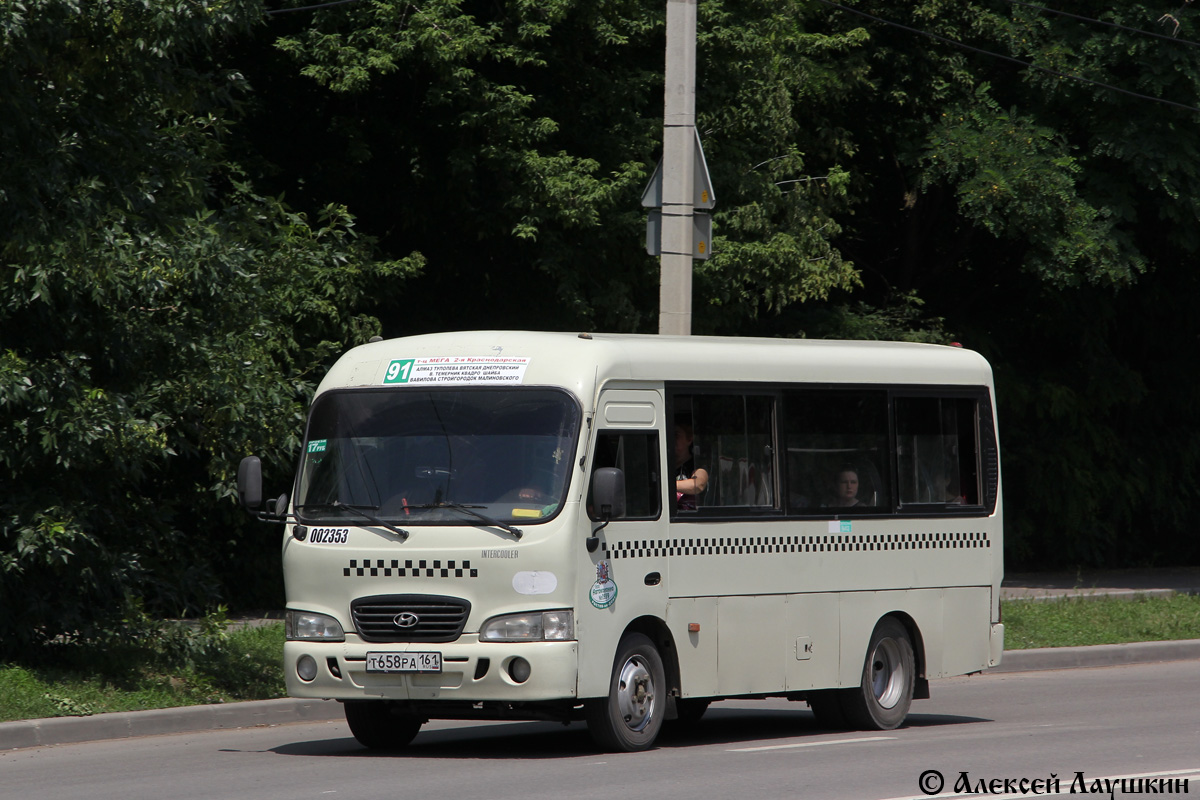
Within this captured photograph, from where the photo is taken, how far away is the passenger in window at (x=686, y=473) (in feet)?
36.2

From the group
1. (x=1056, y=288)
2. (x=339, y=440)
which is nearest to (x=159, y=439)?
(x=339, y=440)

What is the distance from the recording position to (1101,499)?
91.6 ft

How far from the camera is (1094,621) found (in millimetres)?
19625

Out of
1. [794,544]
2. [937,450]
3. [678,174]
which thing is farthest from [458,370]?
[678,174]

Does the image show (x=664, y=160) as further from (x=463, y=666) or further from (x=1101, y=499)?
(x=1101, y=499)

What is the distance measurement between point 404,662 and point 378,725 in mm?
1147

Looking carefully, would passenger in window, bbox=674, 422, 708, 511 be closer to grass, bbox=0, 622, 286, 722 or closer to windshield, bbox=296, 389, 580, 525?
windshield, bbox=296, 389, 580, 525

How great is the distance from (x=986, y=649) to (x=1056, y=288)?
11943mm

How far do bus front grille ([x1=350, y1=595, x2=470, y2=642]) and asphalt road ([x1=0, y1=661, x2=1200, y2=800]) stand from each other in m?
0.77

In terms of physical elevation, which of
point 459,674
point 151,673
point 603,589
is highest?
point 603,589

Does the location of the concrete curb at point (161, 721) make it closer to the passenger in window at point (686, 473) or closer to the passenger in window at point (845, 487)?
the passenger in window at point (686, 473)

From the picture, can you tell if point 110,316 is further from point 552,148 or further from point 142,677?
point 552,148

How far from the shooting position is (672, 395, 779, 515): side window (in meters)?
11.1

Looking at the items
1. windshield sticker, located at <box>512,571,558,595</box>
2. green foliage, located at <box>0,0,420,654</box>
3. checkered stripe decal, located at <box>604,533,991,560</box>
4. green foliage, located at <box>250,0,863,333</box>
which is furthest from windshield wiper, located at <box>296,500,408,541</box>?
green foliage, located at <box>250,0,863,333</box>
